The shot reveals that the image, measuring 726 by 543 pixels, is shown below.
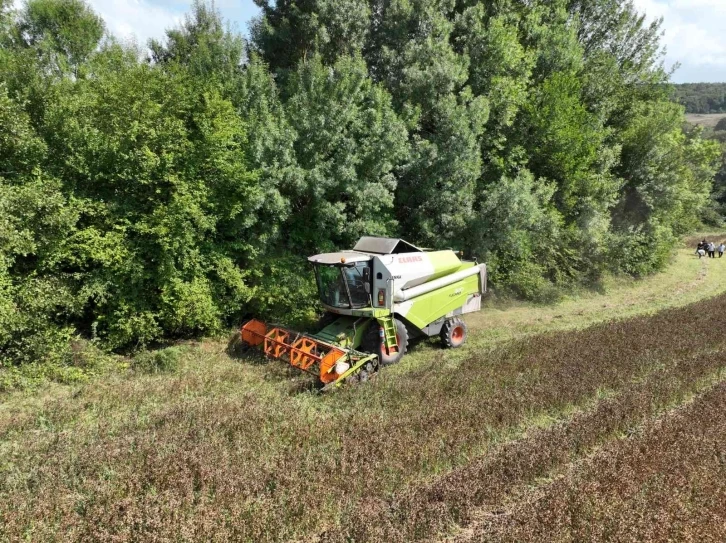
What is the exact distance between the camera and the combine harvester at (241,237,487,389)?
31.2 ft

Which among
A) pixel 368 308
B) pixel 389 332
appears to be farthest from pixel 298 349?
pixel 389 332

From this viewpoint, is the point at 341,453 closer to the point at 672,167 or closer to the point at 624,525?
the point at 624,525

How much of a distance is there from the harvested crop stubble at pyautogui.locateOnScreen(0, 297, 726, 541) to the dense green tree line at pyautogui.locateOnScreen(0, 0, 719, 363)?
3.00 m

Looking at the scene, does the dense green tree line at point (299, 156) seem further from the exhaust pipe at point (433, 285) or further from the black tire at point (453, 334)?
the black tire at point (453, 334)

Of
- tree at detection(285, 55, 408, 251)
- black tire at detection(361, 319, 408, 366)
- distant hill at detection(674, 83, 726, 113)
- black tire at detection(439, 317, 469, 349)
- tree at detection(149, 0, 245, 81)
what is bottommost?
black tire at detection(439, 317, 469, 349)

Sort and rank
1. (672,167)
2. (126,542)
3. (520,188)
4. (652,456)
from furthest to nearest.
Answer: (672,167)
(520,188)
(652,456)
(126,542)

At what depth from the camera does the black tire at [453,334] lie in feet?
38.2

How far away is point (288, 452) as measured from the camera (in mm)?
6020

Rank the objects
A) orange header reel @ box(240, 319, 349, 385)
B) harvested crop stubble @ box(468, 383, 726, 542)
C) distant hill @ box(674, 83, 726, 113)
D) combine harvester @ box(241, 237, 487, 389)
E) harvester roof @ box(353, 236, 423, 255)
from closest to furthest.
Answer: harvested crop stubble @ box(468, 383, 726, 542) < orange header reel @ box(240, 319, 349, 385) < combine harvester @ box(241, 237, 487, 389) < harvester roof @ box(353, 236, 423, 255) < distant hill @ box(674, 83, 726, 113)

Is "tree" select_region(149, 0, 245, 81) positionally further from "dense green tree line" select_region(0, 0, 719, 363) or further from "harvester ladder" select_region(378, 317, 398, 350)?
"harvester ladder" select_region(378, 317, 398, 350)

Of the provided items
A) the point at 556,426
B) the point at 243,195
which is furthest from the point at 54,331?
the point at 556,426

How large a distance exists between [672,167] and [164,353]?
23.7 meters

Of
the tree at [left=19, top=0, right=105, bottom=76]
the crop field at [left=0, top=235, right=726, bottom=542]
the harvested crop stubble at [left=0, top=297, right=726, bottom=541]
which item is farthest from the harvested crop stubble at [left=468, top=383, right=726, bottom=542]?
the tree at [left=19, top=0, right=105, bottom=76]

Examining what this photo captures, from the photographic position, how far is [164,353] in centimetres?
984
